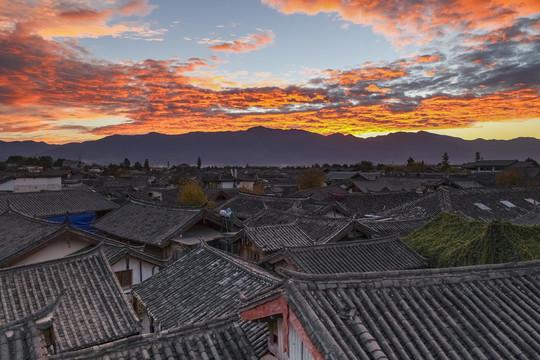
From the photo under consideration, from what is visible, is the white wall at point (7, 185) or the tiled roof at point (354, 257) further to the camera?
the white wall at point (7, 185)

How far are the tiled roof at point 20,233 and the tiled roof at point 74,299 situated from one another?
→ 4295mm

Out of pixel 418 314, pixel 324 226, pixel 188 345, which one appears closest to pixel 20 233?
pixel 324 226

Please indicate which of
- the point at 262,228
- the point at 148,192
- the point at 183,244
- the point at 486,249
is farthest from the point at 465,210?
the point at 148,192

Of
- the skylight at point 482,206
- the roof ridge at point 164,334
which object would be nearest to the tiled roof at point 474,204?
the skylight at point 482,206

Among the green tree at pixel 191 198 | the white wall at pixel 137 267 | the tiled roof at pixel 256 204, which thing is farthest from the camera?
the green tree at pixel 191 198

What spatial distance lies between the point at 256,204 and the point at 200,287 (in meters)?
30.0

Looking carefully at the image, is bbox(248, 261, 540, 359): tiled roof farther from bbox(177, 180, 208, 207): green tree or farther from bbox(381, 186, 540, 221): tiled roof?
bbox(177, 180, 208, 207): green tree

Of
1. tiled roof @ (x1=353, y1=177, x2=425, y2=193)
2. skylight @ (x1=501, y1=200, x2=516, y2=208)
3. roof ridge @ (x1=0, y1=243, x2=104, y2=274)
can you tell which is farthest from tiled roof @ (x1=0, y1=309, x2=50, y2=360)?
tiled roof @ (x1=353, y1=177, x2=425, y2=193)

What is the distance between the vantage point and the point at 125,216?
3525 centimetres

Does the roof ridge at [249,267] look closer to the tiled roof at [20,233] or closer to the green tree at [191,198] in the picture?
the tiled roof at [20,233]

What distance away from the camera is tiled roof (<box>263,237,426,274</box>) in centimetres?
1845

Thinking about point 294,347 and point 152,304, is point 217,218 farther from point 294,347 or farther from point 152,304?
point 294,347

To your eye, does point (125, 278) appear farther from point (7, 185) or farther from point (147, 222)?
point (7, 185)

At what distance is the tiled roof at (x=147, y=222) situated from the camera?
2819 centimetres
